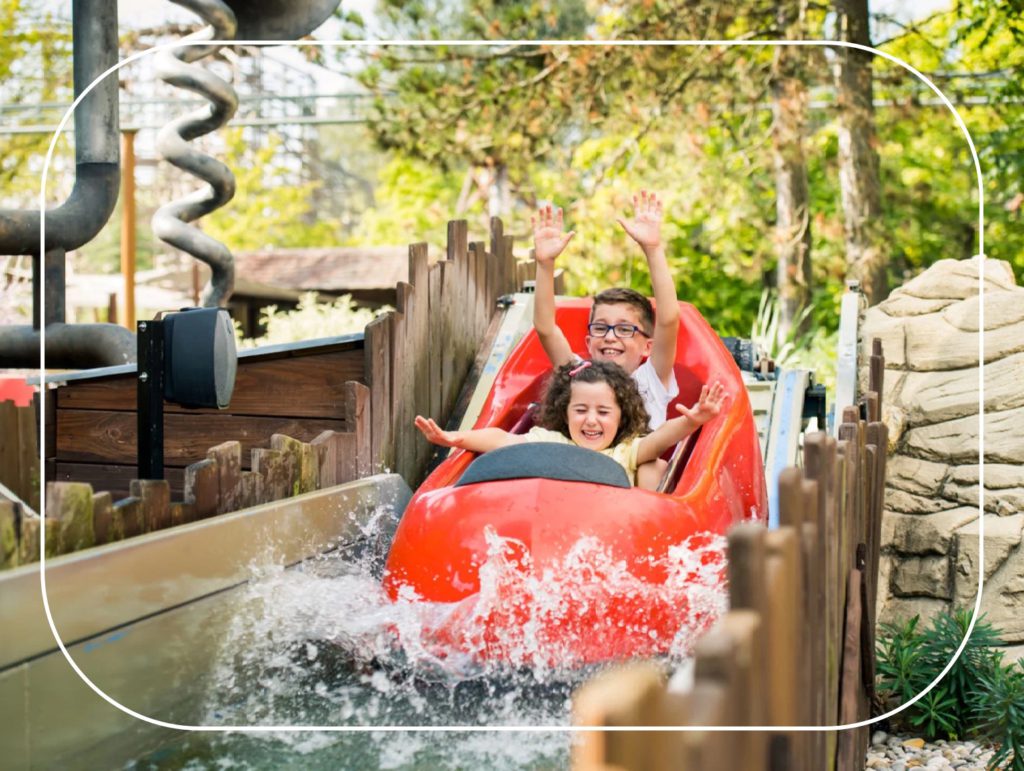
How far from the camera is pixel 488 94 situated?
8.30 meters

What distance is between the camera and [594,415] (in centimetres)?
300

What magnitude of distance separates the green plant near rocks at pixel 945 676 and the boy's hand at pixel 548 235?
5.00 ft

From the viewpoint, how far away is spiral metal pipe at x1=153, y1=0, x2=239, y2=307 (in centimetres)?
412

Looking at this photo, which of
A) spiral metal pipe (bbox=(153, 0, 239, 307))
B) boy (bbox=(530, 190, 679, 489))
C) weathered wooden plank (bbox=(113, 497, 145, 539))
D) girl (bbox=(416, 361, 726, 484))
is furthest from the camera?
spiral metal pipe (bbox=(153, 0, 239, 307))

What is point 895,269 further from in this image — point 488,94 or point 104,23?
point 104,23

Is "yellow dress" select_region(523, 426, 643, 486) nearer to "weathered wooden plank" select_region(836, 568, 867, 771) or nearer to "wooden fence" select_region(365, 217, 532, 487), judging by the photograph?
"wooden fence" select_region(365, 217, 532, 487)

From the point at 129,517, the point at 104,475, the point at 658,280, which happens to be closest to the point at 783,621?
the point at 129,517

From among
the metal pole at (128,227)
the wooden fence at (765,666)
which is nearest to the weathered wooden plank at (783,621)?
the wooden fence at (765,666)

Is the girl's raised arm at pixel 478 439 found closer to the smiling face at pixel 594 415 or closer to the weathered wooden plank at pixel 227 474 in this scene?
the smiling face at pixel 594 415

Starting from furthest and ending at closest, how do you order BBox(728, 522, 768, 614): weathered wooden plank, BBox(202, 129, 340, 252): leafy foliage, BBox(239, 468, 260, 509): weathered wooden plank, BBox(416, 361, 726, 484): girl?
BBox(202, 129, 340, 252): leafy foliage, BBox(416, 361, 726, 484): girl, BBox(239, 468, 260, 509): weathered wooden plank, BBox(728, 522, 768, 614): weathered wooden plank

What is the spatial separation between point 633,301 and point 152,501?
191 cm

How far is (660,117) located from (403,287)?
4.50 meters

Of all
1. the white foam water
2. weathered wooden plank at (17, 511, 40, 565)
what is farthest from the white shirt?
weathered wooden plank at (17, 511, 40, 565)

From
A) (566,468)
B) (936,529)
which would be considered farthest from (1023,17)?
(566,468)
